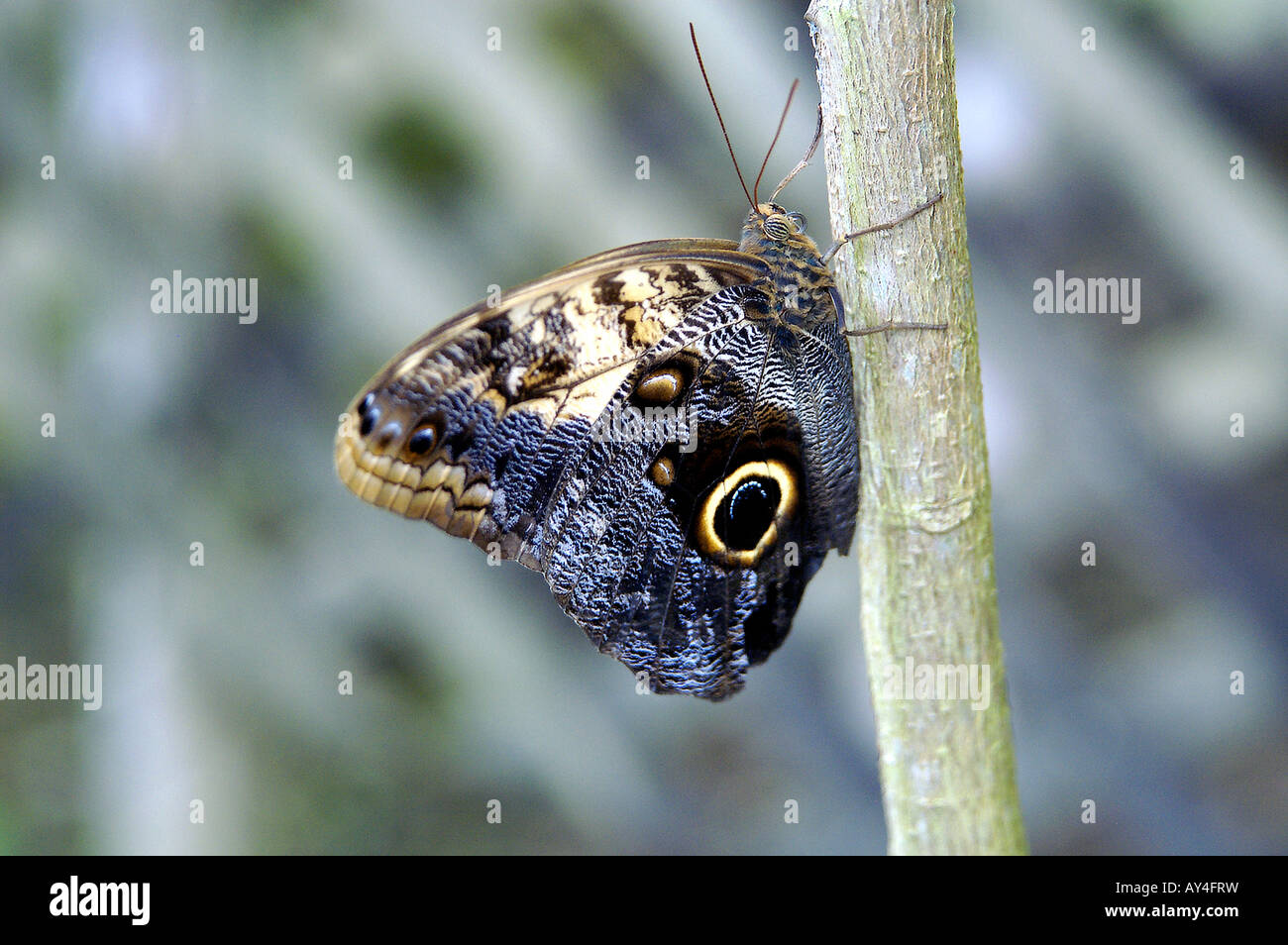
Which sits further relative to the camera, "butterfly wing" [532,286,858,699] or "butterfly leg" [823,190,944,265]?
"butterfly wing" [532,286,858,699]

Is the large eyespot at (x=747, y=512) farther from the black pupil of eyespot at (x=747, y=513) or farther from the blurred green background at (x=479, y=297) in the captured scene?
the blurred green background at (x=479, y=297)

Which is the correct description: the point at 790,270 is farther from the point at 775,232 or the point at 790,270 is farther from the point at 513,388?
the point at 513,388

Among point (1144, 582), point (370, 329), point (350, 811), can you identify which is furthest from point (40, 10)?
point (1144, 582)

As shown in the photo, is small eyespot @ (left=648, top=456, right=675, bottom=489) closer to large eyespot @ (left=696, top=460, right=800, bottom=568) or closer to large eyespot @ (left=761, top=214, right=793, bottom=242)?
large eyespot @ (left=696, top=460, right=800, bottom=568)

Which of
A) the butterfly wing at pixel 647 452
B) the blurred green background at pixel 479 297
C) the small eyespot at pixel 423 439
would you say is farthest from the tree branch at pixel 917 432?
the blurred green background at pixel 479 297

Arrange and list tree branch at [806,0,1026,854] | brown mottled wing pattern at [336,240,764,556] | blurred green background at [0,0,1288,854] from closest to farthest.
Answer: tree branch at [806,0,1026,854]
brown mottled wing pattern at [336,240,764,556]
blurred green background at [0,0,1288,854]

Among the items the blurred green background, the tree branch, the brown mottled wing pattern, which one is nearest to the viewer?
the tree branch

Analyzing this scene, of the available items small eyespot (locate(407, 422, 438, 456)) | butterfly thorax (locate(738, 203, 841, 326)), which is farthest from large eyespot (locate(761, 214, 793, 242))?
small eyespot (locate(407, 422, 438, 456))
